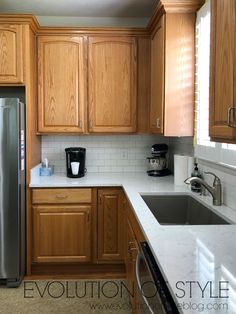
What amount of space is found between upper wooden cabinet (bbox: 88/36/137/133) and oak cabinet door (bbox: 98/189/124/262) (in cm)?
72

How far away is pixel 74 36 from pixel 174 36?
107 centimetres

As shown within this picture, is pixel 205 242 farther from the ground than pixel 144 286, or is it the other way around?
pixel 205 242

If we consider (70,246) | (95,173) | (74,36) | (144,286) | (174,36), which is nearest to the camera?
(144,286)

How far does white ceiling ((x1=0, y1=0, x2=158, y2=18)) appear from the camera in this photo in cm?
317

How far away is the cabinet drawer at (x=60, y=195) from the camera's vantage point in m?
3.02

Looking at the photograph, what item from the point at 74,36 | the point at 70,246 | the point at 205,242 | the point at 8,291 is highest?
the point at 74,36

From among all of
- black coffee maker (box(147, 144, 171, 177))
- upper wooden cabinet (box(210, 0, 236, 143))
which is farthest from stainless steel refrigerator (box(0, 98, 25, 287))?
upper wooden cabinet (box(210, 0, 236, 143))

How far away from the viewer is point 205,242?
143 centimetres

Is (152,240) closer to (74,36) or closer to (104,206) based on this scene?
(104,206)

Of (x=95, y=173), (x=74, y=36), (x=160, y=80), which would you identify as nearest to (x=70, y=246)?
(x=95, y=173)

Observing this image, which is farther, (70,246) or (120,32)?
(120,32)

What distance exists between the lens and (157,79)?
302 cm

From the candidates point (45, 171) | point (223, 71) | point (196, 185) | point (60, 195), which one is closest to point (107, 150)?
point (45, 171)

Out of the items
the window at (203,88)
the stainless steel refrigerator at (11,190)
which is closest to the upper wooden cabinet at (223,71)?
the window at (203,88)
